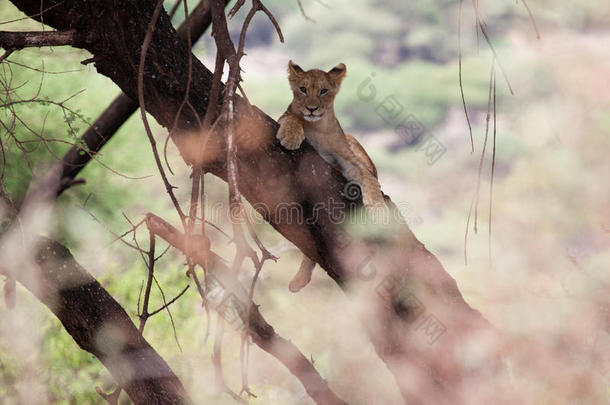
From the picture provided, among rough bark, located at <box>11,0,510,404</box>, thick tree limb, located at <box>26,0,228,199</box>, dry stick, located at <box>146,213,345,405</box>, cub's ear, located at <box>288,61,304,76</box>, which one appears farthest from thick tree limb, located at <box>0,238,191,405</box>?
cub's ear, located at <box>288,61,304,76</box>

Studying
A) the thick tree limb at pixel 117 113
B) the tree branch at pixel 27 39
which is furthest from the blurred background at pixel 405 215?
the tree branch at pixel 27 39

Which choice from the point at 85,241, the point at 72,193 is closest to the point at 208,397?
the point at 85,241

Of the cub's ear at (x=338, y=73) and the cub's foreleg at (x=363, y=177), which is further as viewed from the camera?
the cub's ear at (x=338, y=73)

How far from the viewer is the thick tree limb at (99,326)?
2205mm

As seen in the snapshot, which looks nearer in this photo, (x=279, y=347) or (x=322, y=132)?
(x=279, y=347)

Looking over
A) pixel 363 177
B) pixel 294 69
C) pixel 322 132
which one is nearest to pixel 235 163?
pixel 363 177

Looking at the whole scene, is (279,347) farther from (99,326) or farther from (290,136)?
(290,136)

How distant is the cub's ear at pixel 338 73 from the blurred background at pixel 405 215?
1119 mm

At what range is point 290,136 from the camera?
7.32 feet

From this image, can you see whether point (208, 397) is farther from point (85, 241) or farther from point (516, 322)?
point (516, 322)

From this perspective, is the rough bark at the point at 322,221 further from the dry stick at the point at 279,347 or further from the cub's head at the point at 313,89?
the cub's head at the point at 313,89

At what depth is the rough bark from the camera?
1.94 metres

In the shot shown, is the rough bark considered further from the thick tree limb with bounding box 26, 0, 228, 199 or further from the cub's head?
the thick tree limb with bounding box 26, 0, 228, 199

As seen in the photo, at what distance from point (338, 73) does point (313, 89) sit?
0.71 feet
